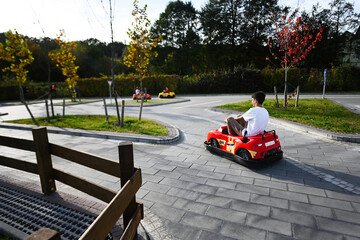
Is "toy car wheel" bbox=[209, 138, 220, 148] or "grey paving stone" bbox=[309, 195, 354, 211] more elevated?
"toy car wheel" bbox=[209, 138, 220, 148]

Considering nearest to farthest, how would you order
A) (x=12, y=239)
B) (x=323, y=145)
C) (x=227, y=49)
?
(x=12, y=239) → (x=323, y=145) → (x=227, y=49)

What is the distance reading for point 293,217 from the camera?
2.71 meters

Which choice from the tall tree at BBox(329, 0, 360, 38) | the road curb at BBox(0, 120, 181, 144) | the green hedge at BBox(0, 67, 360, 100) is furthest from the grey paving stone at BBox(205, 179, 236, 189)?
the tall tree at BBox(329, 0, 360, 38)

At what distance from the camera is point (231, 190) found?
343 centimetres

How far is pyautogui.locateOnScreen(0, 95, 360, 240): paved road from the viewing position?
253 centimetres

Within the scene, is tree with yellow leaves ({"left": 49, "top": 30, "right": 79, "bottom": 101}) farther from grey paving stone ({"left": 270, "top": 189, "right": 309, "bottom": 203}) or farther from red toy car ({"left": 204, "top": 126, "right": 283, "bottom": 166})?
grey paving stone ({"left": 270, "top": 189, "right": 309, "bottom": 203})

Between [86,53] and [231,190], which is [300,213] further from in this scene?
[86,53]

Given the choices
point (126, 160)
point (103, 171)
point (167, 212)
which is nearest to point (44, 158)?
point (103, 171)

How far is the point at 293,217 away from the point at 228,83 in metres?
24.2

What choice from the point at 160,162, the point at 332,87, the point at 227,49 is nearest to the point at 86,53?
the point at 227,49

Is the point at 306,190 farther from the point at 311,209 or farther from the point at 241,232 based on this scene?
the point at 241,232

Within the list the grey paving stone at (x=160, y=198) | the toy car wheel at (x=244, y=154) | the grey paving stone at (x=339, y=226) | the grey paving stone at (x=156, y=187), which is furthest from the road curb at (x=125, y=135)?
the grey paving stone at (x=339, y=226)

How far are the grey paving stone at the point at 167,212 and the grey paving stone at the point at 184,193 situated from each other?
0.33 m

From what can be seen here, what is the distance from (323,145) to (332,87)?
820 inches
